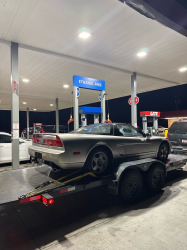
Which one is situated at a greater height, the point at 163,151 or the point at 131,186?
the point at 163,151

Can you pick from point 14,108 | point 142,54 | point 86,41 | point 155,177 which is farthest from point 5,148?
point 142,54

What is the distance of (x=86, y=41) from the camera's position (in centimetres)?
602

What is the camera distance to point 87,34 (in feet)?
18.2

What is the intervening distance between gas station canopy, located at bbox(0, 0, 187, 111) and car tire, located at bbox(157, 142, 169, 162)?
11.3 feet

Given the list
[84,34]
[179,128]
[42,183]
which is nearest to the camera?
[42,183]

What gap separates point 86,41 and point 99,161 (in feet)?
14.0

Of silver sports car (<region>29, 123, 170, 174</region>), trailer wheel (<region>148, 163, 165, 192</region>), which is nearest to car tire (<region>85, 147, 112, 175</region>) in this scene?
silver sports car (<region>29, 123, 170, 174</region>)

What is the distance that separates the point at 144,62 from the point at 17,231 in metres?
7.76

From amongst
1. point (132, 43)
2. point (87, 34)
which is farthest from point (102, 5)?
point (132, 43)

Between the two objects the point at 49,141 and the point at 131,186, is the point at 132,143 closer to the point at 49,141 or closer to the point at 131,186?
the point at 131,186

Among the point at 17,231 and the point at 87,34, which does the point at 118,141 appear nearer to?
the point at 17,231

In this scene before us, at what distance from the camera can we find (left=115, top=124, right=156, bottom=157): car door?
4.09 metres

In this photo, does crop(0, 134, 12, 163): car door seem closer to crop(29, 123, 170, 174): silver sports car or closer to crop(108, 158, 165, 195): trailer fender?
crop(29, 123, 170, 174): silver sports car

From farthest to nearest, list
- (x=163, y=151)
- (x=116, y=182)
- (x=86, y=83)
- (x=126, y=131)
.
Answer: (x=86, y=83) → (x=163, y=151) → (x=126, y=131) → (x=116, y=182)
